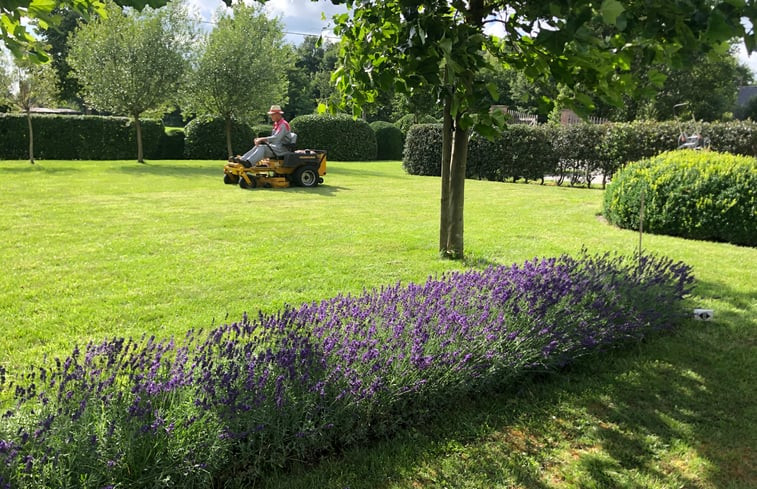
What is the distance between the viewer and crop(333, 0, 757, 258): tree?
203 centimetres

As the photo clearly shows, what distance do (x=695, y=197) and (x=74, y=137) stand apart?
21.9m

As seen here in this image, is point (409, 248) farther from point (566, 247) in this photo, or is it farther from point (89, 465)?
point (89, 465)

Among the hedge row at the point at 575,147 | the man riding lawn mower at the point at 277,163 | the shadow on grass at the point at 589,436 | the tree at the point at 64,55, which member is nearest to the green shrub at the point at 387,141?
the hedge row at the point at 575,147

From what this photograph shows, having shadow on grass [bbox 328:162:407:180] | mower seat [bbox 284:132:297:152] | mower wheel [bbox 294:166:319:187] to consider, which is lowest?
mower wheel [bbox 294:166:319:187]

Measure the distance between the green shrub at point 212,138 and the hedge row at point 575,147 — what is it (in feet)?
32.3

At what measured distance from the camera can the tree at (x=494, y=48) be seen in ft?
6.64

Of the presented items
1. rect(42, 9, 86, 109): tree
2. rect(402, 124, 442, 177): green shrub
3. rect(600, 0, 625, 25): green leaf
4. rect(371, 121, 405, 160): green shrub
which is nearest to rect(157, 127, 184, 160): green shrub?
rect(371, 121, 405, 160): green shrub

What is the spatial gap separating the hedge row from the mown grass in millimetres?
4965

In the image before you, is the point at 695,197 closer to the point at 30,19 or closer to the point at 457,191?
the point at 457,191

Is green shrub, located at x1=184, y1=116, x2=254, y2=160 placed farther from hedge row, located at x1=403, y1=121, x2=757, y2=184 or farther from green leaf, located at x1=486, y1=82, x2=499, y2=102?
green leaf, located at x1=486, y1=82, x2=499, y2=102

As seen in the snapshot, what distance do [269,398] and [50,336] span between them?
7.63 ft

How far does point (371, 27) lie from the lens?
4715 mm

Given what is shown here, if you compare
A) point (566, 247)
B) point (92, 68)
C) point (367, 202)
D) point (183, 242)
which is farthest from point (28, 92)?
point (566, 247)

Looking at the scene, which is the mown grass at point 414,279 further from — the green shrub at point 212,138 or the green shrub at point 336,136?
the green shrub at point 336,136
